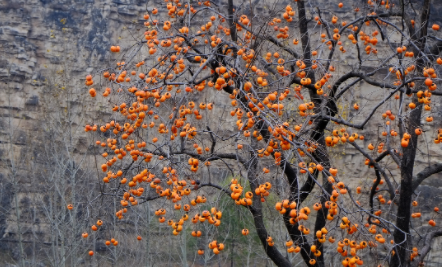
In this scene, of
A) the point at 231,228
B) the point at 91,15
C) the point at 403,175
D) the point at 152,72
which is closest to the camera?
the point at 152,72

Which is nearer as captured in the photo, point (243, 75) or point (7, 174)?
point (243, 75)

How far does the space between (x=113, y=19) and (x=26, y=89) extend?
3.23 m

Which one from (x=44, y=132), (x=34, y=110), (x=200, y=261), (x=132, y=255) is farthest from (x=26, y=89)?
(x=200, y=261)

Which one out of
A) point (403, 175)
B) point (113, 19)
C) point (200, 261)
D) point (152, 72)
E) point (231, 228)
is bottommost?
point (200, 261)

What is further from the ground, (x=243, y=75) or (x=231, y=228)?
(x=243, y=75)

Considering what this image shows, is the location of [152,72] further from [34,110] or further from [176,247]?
[34,110]

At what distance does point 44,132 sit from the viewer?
1315 cm

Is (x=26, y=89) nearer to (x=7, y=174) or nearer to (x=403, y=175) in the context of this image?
(x=7, y=174)

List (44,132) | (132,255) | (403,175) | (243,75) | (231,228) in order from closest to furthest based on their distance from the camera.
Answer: (243,75), (403,175), (231,228), (132,255), (44,132)

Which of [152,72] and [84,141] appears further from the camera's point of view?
[84,141]

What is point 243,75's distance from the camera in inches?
126

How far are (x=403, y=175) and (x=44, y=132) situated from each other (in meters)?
10.9

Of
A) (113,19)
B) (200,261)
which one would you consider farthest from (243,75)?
(113,19)

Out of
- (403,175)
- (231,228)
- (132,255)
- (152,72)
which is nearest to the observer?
(152,72)
